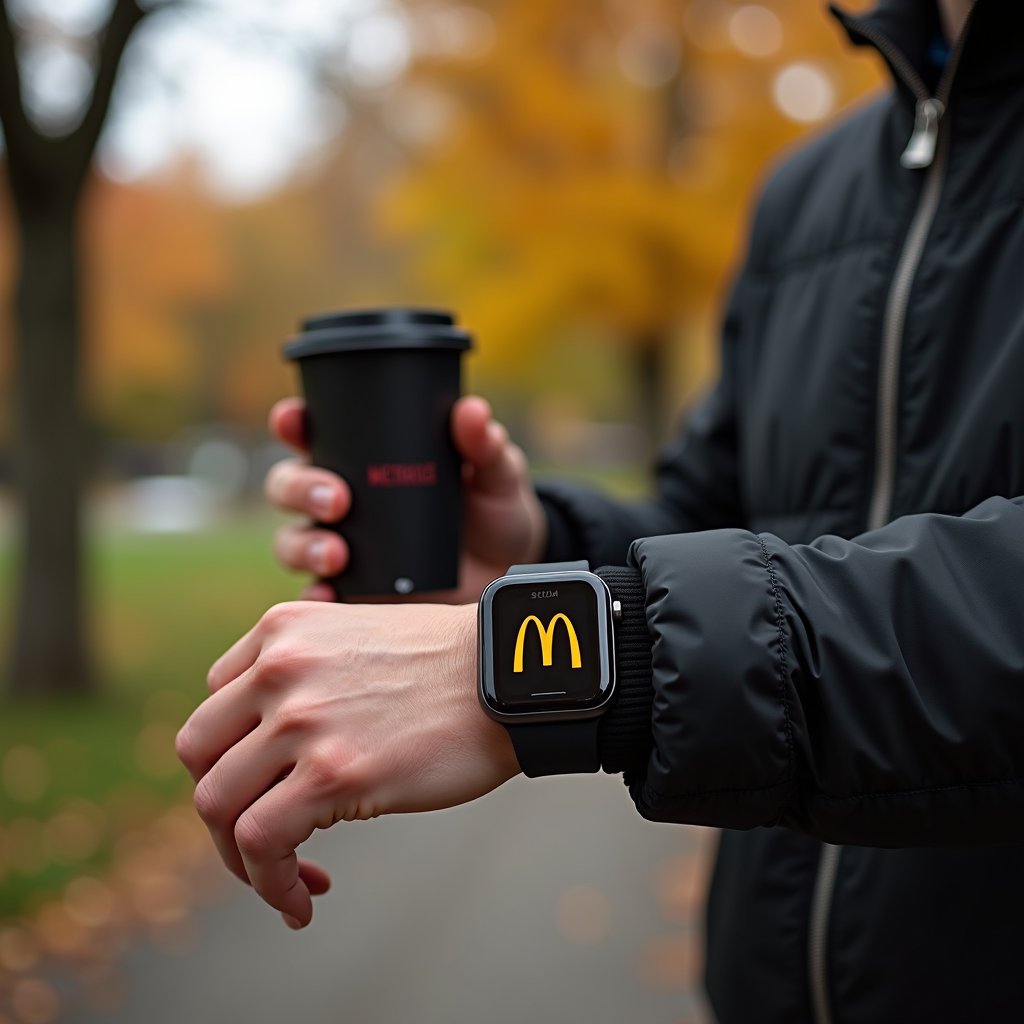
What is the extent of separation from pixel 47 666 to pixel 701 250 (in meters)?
7.35

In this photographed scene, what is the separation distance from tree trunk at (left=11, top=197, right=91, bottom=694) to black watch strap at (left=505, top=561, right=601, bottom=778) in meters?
6.89

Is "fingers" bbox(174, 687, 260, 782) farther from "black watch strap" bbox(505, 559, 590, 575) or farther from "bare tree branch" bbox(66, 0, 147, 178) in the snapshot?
"bare tree branch" bbox(66, 0, 147, 178)

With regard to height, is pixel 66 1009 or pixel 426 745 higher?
pixel 426 745

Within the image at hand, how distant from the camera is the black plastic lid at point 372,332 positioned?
5.13 feet

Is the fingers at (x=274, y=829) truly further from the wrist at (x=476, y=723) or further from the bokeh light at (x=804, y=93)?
the bokeh light at (x=804, y=93)

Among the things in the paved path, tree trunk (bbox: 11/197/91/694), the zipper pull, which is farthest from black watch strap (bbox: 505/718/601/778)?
tree trunk (bbox: 11/197/91/694)

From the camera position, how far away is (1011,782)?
1.06 metres

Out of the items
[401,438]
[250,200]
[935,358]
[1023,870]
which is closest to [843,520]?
[935,358]

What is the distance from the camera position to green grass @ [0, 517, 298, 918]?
5023 mm

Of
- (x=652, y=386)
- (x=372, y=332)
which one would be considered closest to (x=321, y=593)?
(x=372, y=332)

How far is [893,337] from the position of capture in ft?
5.08

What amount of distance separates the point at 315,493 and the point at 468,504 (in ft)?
1.32

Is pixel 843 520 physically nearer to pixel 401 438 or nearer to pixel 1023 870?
pixel 1023 870

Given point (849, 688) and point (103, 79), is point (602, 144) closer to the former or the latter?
point (103, 79)
